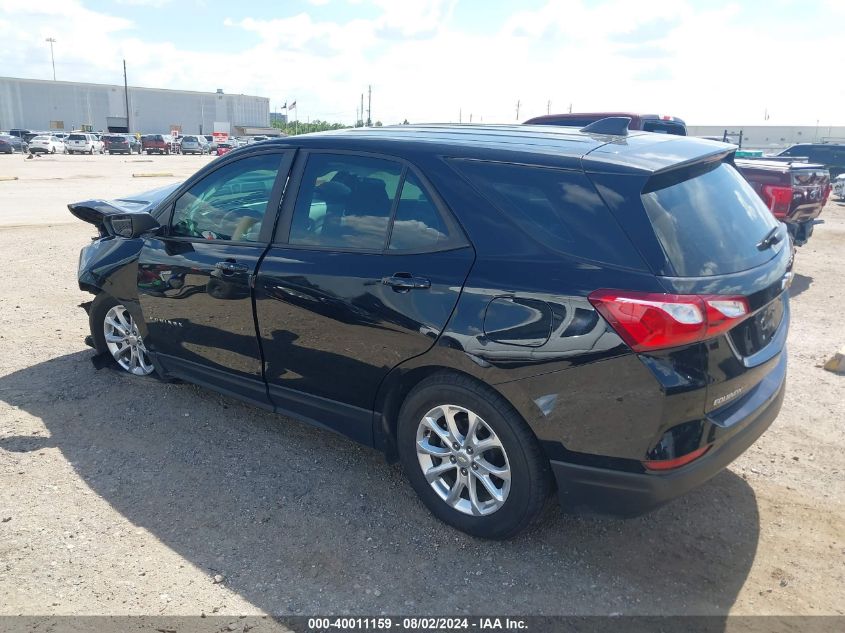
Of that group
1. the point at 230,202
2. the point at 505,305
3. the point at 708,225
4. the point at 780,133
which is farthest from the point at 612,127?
the point at 780,133

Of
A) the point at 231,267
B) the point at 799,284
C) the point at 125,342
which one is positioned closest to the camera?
the point at 231,267

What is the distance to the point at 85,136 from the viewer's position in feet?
163

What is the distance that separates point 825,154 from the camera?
27.2m

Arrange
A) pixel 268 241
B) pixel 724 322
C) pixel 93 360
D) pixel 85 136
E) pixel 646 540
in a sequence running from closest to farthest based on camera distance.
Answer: pixel 724 322
pixel 646 540
pixel 268 241
pixel 93 360
pixel 85 136

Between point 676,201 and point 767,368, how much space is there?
89 centimetres

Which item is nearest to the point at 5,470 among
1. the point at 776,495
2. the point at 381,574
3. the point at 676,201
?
the point at 381,574

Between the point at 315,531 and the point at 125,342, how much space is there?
2.58m

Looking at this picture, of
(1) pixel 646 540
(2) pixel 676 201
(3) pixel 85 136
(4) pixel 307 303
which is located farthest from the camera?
(3) pixel 85 136

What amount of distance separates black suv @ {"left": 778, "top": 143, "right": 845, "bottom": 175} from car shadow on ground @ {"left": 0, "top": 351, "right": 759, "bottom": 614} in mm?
27646

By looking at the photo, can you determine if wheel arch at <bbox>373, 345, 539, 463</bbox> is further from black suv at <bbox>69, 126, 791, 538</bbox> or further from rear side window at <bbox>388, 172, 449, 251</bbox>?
rear side window at <bbox>388, 172, 449, 251</bbox>

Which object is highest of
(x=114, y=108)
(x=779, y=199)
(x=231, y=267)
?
(x=114, y=108)

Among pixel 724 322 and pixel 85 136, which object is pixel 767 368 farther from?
pixel 85 136

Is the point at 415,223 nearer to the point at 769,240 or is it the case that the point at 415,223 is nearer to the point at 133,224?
the point at 769,240

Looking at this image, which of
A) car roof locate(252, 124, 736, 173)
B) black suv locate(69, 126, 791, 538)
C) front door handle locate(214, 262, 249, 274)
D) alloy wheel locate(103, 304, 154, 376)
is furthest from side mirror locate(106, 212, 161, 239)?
car roof locate(252, 124, 736, 173)
